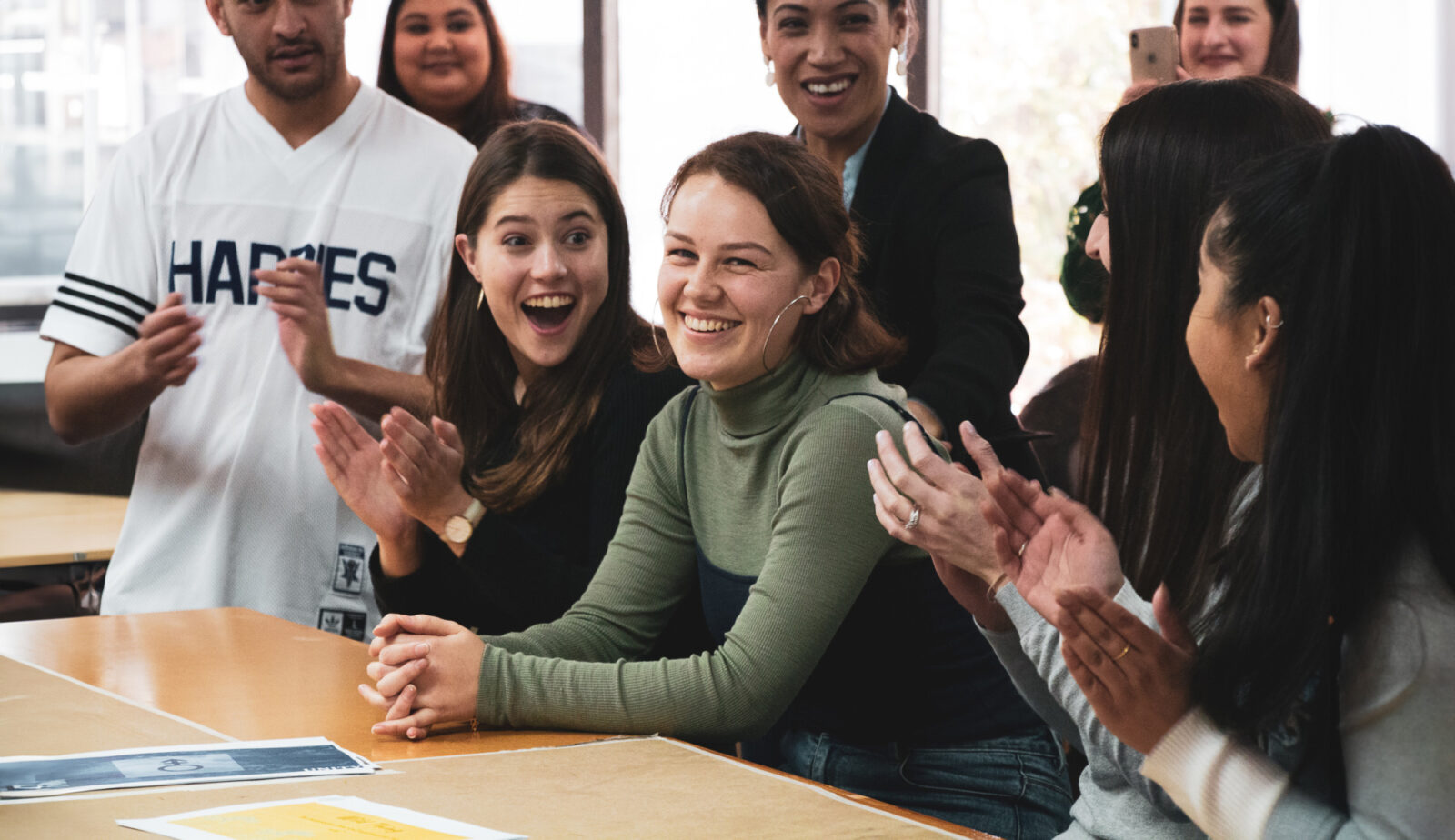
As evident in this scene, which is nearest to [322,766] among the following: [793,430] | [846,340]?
[793,430]

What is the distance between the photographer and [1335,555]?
105 centimetres

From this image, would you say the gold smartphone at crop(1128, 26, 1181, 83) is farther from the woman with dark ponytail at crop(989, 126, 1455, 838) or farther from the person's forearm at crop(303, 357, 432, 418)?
the woman with dark ponytail at crop(989, 126, 1455, 838)

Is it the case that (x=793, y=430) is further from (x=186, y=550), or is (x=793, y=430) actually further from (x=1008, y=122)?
(x=1008, y=122)

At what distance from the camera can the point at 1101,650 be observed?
3.75 feet

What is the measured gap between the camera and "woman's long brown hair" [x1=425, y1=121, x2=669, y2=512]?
212cm

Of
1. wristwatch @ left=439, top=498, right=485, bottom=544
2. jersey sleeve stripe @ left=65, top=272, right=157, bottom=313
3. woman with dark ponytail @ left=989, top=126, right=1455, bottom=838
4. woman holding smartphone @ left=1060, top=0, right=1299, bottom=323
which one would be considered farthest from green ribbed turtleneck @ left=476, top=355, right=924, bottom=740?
woman holding smartphone @ left=1060, top=0, right=1299, bottom=323

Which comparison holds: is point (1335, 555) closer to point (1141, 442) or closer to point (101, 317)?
point (1141, 442)

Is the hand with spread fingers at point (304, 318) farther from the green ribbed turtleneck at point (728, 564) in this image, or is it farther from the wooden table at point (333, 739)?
the green ribbed turtleneck at point (728, 564)

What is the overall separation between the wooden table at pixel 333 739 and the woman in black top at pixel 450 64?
1.38 metres

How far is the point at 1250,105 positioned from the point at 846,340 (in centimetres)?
61

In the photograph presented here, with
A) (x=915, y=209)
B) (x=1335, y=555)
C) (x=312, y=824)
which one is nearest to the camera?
(x=1335, y=555)

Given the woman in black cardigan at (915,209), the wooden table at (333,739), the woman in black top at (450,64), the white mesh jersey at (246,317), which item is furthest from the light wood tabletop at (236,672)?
the woman in black top at (450,64)

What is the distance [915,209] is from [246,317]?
3.95 ft

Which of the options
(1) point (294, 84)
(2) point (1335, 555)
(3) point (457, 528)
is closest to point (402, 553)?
(3) point (457, 528)
